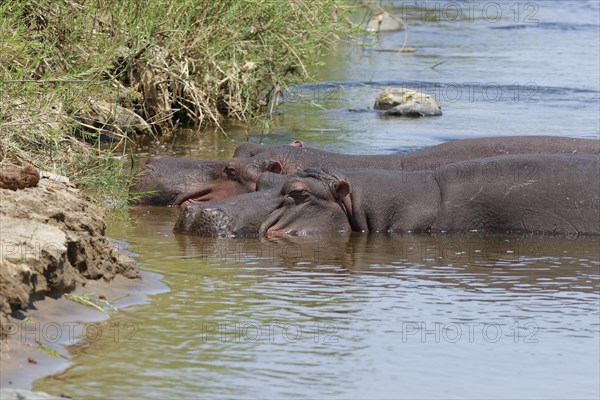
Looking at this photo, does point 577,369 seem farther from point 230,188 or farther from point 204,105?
point 204,105

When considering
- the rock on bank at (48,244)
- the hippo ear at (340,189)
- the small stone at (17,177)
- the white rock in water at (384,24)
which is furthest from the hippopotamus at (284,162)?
the white rock in water at (384,24)

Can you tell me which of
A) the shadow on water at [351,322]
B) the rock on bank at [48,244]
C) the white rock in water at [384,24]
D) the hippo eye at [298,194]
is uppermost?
the white rock in water at [384,24]

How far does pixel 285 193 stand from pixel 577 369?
3.05m

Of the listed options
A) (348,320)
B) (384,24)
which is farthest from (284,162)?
(384,24)

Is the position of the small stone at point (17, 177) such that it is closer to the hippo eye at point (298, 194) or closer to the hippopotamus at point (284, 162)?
the hippo eye at point (298, 194)

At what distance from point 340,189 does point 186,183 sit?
1.58 m

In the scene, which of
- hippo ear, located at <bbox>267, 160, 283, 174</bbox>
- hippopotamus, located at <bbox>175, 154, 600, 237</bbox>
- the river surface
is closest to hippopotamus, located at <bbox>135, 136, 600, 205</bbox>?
hippo ear, located at <bbox>267, 160, 283, 174</bbox>

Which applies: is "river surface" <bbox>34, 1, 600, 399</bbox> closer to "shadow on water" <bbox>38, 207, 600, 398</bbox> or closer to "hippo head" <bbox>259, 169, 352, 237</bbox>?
"shadow on water" <bbox>38, 207, 600, 398</bbox>

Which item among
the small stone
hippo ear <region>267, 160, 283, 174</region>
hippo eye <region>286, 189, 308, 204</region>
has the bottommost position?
hippo eye <region>286, 189, 308, 204</region>

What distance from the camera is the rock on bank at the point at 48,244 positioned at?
473 centimetres

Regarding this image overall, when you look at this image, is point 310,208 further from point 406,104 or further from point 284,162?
point 406,104

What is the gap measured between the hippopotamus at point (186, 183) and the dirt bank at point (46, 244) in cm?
240

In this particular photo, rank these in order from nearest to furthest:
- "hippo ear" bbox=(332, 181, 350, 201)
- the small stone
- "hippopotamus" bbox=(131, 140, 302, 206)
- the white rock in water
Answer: the small stone
"hippo ear" bbox=(332, 181, 350, 201)
"hippopotamus" bbox=(131, 140, 302, 206)
the white rock in water

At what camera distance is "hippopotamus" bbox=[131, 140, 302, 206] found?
28.3 feet
